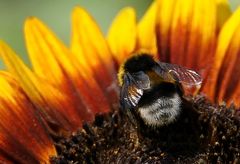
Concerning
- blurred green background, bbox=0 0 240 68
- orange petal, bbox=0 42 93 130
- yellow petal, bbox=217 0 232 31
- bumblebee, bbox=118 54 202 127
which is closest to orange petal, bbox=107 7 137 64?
orange petal, bbox=0 42 93 130

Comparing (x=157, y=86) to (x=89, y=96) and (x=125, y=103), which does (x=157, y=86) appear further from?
(x=89, y=96)

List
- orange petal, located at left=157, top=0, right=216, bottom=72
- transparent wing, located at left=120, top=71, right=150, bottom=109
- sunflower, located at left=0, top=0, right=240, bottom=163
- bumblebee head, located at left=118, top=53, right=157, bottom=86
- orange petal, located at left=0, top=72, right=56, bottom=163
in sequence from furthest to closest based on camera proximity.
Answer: orange petal, located at left=157, top=0, right=216, bottom=72 → sunflower, located at left=0, top=0, right=240, bottom=163 → orange petal, located at left=0, top=72, right=56, bottom=163 → bumblebee head, located at left=118, top=53, right=157, bottom=86 → transparent wing, located at left=120, top=71, right=150, bottom=109

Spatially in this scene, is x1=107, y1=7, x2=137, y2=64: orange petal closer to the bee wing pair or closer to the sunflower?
the sunflower

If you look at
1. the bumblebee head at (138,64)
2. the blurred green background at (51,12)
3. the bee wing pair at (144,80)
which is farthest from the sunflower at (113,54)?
the blurred green background at (51,12)

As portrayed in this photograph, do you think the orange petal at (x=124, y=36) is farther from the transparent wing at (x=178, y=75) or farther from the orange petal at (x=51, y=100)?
the transparent wing at (x=178, y=75)

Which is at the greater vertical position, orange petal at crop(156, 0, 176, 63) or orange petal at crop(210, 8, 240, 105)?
orange petal at crop(156, 0, 176, 63)

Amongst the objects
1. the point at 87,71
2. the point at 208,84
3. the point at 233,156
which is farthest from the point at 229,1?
the point at 233,156
